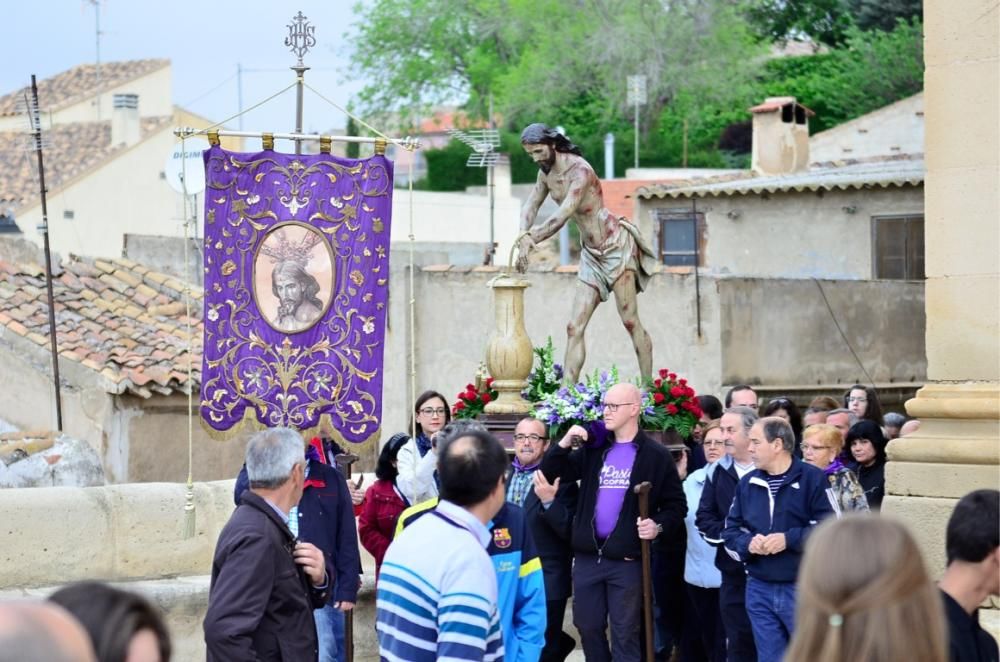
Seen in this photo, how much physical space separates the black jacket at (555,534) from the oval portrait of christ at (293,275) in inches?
61.9

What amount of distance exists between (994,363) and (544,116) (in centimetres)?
4682

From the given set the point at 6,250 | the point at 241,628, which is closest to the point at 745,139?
the point at 6,250

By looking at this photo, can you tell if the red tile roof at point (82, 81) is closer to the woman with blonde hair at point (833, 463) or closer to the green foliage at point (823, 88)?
the green foliage at point (823, 88)

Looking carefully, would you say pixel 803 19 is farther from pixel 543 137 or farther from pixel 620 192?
pixel 543 137

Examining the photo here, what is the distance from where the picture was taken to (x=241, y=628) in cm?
572

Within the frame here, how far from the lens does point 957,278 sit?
26.3 ft

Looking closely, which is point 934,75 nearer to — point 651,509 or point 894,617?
point 651,509

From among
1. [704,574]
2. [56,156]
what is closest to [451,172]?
[56,156]

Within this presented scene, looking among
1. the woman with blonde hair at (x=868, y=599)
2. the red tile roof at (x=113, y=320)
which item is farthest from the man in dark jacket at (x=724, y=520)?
the red tile roof at (x=113, y=320)

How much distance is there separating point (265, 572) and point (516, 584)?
914 millimetres

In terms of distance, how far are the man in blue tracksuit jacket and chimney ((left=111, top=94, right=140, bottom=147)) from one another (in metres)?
33.3

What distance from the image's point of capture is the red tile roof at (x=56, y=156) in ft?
116

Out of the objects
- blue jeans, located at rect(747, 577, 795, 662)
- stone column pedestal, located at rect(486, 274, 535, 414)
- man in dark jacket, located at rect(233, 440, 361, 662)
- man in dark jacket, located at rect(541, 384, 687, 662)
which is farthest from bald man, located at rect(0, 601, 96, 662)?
stone column pedestal, located at rect(486, 274, 535, 414)

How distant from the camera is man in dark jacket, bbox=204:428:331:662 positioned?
5746mm
